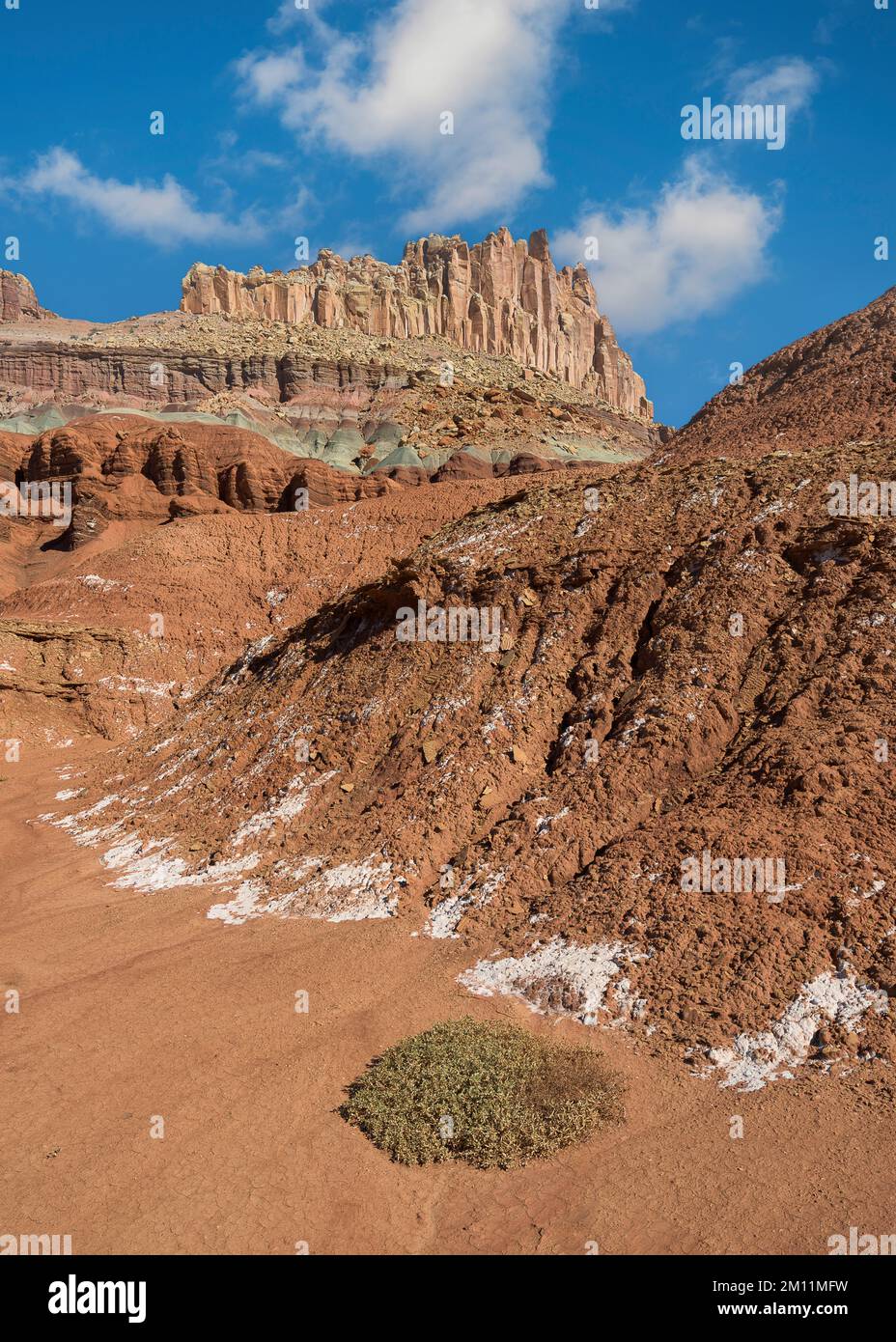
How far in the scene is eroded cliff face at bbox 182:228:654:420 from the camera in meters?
91.8

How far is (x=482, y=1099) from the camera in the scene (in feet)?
20.4

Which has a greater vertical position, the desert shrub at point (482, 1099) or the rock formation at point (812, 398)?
the rock formation at point (812, 398)

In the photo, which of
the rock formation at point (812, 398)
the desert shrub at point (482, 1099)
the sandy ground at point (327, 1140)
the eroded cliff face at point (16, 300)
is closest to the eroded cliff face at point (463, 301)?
the eroded cliff face at point (16, 300)

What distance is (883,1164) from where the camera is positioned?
5.25 metres

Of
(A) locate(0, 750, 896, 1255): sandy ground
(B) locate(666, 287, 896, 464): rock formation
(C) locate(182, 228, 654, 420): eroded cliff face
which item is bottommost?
(A) locate(0, 750, 896, 1255): sandy ground

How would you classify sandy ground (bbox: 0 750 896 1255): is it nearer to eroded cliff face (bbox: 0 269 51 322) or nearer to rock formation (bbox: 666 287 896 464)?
rock formation (bbox: 666 287 896 464)

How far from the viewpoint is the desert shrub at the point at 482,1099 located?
5938 mm

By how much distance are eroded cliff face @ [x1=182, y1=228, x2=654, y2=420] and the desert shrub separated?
308 feet

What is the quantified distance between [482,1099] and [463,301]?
4261 inches

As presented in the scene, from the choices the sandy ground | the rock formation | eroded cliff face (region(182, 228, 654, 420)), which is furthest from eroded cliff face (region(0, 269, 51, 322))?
the sandy ground

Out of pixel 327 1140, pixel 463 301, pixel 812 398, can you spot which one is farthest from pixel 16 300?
pixel 327 1140

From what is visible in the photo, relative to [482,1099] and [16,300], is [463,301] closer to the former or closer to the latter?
[16,300]

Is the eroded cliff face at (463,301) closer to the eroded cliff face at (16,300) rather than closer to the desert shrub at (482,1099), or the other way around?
the eroded cliff face at (16,300)

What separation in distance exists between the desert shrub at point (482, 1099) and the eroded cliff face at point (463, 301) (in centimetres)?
9390
